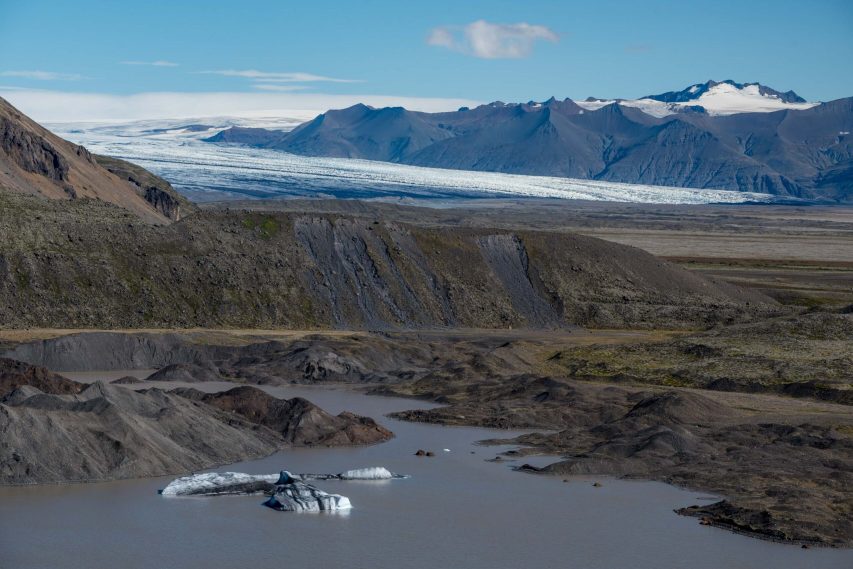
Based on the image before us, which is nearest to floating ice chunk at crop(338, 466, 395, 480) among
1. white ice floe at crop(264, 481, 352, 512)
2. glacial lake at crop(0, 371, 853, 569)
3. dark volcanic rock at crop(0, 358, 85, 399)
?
glacial lake at crop(0, 371, 853, 569)

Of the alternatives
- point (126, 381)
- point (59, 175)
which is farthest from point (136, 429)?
point (59, 175)

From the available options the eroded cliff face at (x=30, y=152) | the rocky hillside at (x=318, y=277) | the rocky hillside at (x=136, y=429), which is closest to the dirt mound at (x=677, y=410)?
the rocky hillside at (x=136, y=429)

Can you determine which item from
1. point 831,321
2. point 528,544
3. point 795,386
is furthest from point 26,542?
point 831,321

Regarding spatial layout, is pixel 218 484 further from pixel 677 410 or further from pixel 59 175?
pixel 59 175

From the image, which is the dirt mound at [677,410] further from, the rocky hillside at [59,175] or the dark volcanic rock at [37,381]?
the rocky hillside at [59,175]

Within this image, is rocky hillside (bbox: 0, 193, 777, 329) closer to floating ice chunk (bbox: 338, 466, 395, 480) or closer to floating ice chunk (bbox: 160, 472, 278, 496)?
floating ice chunk (bbox: 338, 466, 395, 480)

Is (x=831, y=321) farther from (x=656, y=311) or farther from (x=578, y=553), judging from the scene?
(x=578, y=553)
